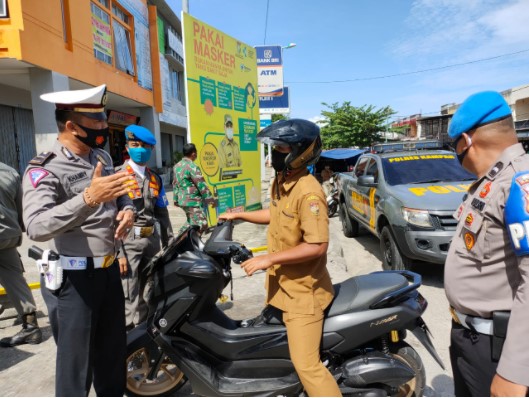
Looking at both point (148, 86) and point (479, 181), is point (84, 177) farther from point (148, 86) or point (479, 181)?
point (148, 86)

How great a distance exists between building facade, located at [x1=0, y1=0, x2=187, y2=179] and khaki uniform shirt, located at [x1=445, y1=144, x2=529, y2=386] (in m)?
8.85

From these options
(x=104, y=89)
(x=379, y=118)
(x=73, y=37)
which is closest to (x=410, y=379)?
(x=104, y=89)

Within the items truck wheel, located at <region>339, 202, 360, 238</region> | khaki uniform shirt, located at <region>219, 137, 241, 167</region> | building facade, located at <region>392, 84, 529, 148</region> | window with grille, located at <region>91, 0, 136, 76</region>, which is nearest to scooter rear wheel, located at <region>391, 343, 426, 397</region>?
truck wheel, located at <region>339, 202, 360, 238</region>

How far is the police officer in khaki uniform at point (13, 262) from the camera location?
3.28m

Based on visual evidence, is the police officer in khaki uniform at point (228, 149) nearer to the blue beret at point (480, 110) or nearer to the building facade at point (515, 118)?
the blue beret at point (480, 110)

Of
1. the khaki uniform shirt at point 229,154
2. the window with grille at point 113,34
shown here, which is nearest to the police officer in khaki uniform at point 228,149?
the khaki uniform shirt at point 229,154

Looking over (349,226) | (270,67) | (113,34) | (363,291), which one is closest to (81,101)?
(363,291)

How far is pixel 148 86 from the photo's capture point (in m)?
15.6

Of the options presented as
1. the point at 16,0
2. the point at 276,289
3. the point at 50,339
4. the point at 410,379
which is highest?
Result: the point at 16,0

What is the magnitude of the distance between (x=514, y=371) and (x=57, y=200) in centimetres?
210

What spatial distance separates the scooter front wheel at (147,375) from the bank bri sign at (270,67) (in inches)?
533

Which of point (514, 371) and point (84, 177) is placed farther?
point (84, 177)

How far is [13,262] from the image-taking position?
136 inches

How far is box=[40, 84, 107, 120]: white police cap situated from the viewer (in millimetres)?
1875
